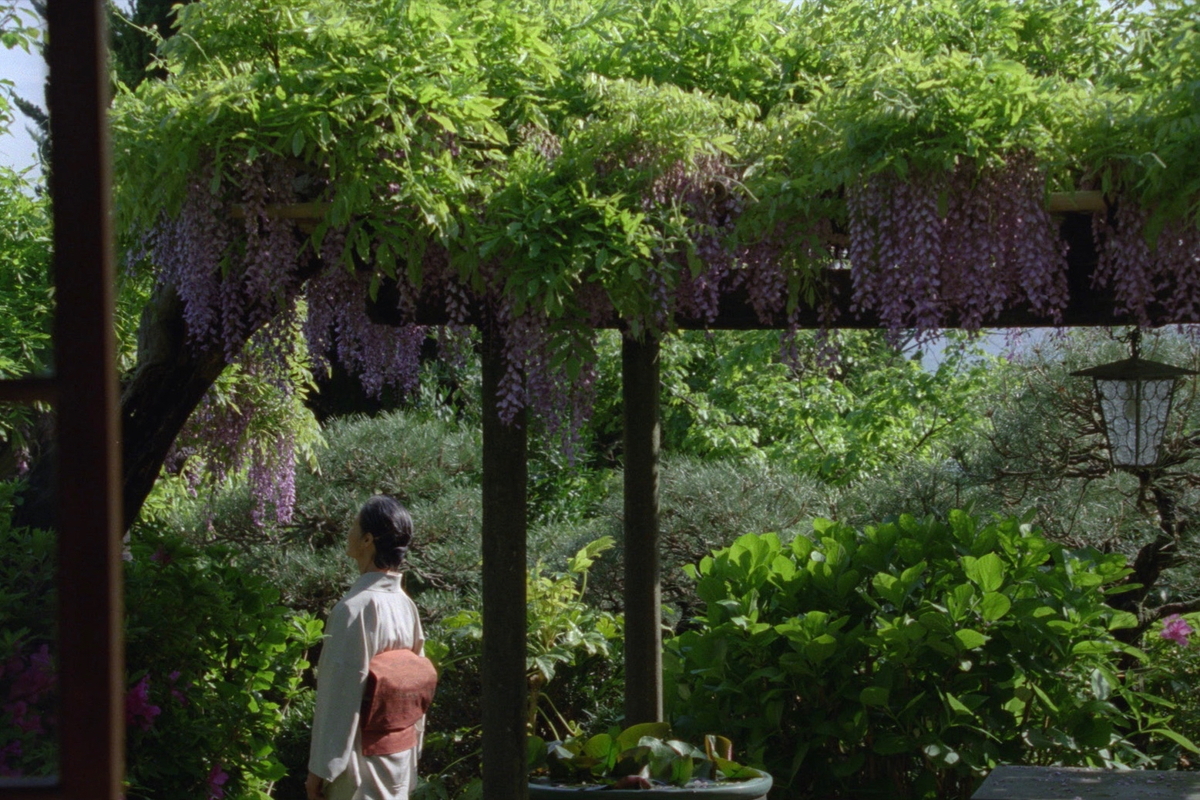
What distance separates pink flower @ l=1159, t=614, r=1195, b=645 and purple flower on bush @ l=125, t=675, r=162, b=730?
14.4ft

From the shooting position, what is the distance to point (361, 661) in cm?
317

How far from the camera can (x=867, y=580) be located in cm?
493

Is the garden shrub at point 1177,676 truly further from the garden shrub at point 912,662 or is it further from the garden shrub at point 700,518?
the garden shrub at point 700,518

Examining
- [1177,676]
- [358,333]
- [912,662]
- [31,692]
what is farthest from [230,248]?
[1177,676]

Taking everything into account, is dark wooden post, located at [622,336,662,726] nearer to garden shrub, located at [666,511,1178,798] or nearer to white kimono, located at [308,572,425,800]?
garden shrub, located at [666,511,1178,798]

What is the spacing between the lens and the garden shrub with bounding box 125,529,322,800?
3875 mm

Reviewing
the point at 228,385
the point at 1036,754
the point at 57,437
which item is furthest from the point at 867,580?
the point at 57,437

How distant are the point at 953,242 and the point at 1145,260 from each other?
1.62 ft

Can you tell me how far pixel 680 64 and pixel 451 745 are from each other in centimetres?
388

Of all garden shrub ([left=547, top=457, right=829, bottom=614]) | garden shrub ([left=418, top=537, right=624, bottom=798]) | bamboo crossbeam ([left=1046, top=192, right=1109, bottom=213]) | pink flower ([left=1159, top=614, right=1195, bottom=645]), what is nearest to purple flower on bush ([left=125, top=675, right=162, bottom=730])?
garden shrub ([left=418, top=537, right=624, bottom=798])

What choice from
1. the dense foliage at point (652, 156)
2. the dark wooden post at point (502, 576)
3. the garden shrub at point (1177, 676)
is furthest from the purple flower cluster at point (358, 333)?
the garden shrub at point (1177, 676)

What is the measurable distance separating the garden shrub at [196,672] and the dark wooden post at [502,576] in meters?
1.06

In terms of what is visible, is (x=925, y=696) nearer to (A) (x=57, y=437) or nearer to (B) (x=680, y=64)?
(B) (x=680, y=64)

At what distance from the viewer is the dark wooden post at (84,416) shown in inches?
46.1
